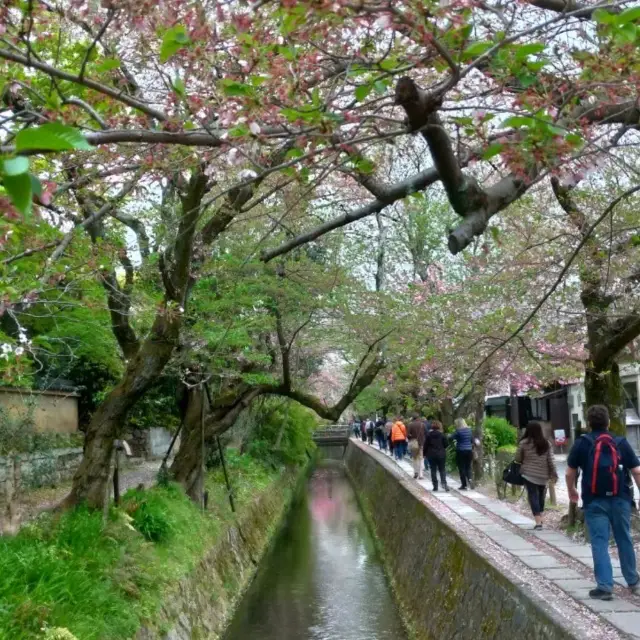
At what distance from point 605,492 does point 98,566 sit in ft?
17.6

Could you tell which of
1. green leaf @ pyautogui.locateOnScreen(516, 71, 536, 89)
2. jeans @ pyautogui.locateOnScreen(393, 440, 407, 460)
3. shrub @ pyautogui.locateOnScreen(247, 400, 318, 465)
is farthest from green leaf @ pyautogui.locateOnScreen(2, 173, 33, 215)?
jeans @ pyautogui.locateOnScreen(393, 440, 407, 460)

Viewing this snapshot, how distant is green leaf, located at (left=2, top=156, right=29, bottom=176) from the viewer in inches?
78.0

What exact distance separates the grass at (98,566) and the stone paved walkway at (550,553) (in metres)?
4.39

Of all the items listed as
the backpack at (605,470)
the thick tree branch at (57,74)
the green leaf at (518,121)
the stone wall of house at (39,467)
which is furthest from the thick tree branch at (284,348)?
the green leaf at (518,121)

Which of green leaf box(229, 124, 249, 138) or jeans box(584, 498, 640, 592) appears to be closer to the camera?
green leaf box(229, 124, 249, 138)

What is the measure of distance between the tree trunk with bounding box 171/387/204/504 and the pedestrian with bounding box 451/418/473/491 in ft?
18.0

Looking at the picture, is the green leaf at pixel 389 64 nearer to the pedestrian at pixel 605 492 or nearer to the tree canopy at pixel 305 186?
the tree canopy at pixel 305 186

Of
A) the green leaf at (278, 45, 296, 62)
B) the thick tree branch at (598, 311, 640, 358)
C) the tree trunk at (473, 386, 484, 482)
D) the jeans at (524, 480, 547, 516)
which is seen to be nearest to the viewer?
the green leaf at (278, 45, 296, 62)

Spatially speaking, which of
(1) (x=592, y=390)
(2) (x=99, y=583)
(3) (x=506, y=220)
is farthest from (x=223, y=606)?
(3) (x=506, y=220)

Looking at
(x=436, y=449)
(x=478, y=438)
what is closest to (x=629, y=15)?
(x=436, y=449)

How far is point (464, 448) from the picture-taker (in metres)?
16.1

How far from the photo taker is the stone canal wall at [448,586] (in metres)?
6.80

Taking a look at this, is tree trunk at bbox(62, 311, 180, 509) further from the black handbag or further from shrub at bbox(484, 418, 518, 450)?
shrub at bbox(484, 418, 518, 450)

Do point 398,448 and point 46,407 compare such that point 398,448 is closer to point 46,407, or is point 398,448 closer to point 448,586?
point 46,407
